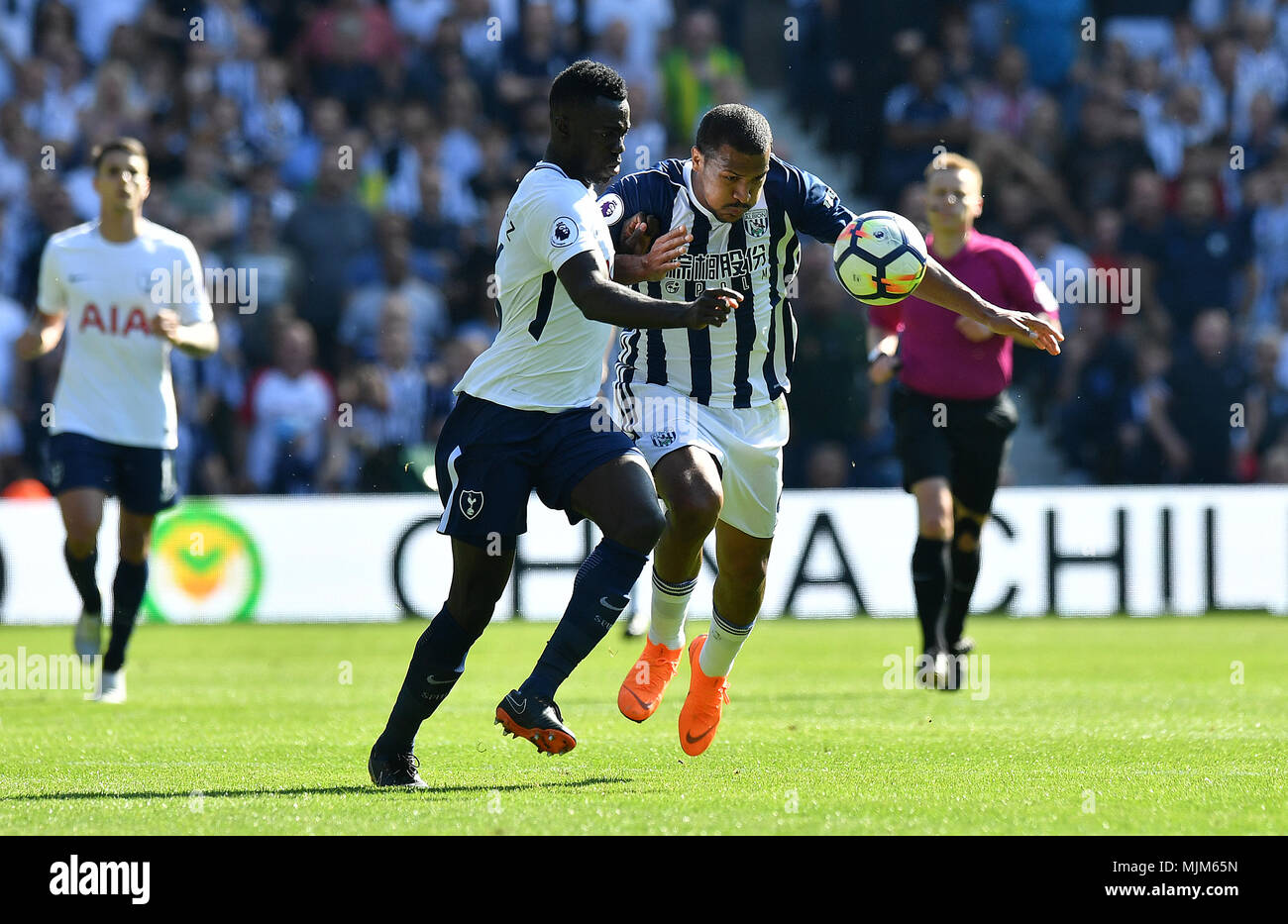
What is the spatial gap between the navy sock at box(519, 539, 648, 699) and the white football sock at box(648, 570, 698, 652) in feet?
3.15

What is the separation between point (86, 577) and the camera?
905 cm

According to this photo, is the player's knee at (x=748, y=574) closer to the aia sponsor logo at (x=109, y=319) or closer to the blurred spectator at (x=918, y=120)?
the aia sponsor logo at (x=109, y=319)

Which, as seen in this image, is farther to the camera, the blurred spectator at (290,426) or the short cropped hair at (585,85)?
the blurred spectator at (290,426)

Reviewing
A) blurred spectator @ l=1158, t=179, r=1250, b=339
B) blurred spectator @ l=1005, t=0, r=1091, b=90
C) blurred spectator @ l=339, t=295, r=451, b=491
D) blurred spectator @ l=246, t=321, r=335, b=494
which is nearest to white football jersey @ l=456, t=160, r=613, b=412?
blurred spectator @ l=339, t=295, r=451, b=491

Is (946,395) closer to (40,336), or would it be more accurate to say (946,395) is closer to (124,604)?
(124,604)

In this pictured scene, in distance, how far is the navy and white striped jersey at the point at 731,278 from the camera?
6.62 meters

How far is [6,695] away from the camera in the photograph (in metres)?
9.45

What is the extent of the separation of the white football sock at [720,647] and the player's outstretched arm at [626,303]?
1.74 metres

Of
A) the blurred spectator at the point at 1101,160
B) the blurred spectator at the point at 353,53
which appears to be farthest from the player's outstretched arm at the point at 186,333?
the blurred spectator at the point at 1101,160

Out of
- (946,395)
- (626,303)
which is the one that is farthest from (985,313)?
(946,395)

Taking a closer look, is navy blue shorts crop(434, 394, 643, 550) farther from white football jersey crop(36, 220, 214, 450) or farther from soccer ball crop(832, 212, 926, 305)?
white football jersey crop(36, 220, 214, 450)

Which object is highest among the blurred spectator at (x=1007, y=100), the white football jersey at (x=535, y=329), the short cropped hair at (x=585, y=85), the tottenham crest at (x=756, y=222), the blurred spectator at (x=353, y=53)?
the blurred spectator at (x=353, y=53)
